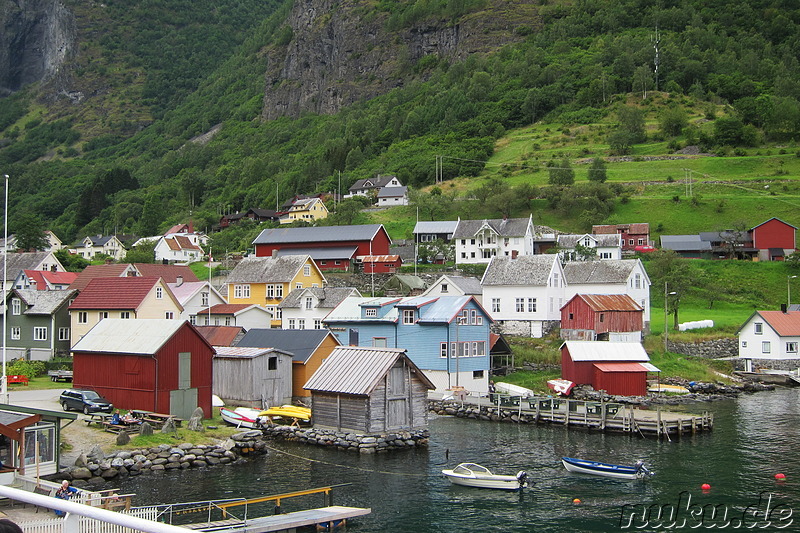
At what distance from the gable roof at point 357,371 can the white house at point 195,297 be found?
1223 inches

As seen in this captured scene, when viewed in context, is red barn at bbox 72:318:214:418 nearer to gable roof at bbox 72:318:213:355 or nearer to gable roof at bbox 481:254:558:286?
gable roof at bbox 72:318:213:355

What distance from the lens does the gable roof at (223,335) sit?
5831 centimetres

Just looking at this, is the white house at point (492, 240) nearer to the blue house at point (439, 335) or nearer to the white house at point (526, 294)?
the white house at point (526, 294)

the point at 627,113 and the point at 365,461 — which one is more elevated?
the point at 627,113

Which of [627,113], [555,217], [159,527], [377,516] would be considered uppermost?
[627,113]

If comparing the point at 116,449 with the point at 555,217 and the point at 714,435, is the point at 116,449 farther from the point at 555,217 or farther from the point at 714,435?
the point at 555,217

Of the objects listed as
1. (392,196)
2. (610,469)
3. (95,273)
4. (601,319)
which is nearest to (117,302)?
(95,273)

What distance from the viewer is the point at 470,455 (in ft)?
127

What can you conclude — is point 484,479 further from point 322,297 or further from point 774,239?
point 774,239

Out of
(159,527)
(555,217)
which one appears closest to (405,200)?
(555,217)

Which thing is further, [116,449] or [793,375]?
[793,375]

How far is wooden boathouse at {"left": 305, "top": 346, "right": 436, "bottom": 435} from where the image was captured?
40531mm

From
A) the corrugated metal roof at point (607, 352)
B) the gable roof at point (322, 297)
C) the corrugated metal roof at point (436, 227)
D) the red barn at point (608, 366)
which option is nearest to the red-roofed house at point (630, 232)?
the corrugated metal roof at point (436, 227)

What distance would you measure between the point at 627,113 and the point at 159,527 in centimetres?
15023
